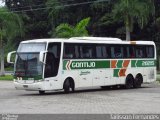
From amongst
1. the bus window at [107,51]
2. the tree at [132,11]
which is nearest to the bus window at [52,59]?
the bus window at [107,51]

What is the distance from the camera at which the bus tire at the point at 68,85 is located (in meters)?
28.5

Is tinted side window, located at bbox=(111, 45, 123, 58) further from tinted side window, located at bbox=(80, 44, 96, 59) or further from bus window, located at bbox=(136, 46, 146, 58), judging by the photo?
tinted side window, located at bbox=(80, 44, 96, 59)

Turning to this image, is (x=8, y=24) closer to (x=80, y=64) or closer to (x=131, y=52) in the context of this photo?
(x=131, y=52)

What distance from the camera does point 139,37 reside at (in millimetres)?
69312

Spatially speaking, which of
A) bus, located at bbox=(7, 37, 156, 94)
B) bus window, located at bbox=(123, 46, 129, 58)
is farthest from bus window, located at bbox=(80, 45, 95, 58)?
bus window, located at bbox=(123, 46, 129, 58)

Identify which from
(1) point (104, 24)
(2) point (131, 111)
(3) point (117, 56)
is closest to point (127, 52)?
(3) point (117, 56)

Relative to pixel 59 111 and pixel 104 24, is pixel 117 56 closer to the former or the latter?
pixel 59 111

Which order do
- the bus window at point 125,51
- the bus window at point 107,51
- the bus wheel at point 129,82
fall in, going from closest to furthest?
the bus window at point 107,51 → the bus window at point 125,51 → the bus wheel at point 129,82

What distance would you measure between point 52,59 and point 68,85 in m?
1.92

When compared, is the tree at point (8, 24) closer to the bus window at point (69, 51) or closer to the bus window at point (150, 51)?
the bus window at point (150, 51)

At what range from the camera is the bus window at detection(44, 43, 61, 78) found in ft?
90.4

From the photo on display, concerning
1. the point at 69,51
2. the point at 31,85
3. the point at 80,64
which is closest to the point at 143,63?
the point at 80,64

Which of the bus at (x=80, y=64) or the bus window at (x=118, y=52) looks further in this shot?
the bus window at (x=118, y=52)

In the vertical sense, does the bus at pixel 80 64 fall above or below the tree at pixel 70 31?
below
